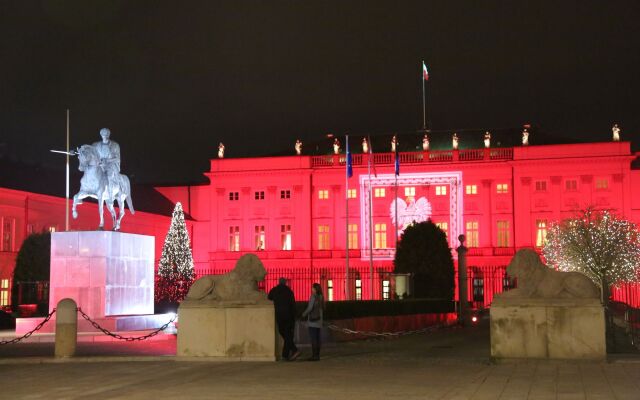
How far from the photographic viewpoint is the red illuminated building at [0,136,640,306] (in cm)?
7756

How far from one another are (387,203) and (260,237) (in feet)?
37.1

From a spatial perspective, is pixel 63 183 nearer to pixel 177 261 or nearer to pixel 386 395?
pixel 177 261

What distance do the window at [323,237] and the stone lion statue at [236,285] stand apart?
64041 mm

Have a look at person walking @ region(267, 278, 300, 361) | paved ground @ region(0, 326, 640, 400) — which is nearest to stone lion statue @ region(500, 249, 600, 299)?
paved ground @ region(0, 326, 640, 400)

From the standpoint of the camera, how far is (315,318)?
19703 millimetres

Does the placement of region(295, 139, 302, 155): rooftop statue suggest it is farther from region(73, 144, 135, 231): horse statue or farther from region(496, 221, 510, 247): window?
region(73, 144, 135, 231): horse statue

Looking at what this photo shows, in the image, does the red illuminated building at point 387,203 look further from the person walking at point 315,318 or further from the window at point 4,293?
the person walking at point 315,318

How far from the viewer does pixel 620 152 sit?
77.2 meters

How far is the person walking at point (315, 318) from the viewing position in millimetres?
19156

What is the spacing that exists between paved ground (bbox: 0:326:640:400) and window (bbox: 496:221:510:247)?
60920 millimetres

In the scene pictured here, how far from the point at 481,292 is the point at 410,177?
1067 centimetres

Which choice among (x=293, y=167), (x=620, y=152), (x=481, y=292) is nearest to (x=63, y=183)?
(x=293, y=167)

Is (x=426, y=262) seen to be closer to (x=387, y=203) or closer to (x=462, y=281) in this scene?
(x=462, y=281)

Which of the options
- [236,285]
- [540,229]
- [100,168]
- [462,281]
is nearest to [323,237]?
[540,229]
